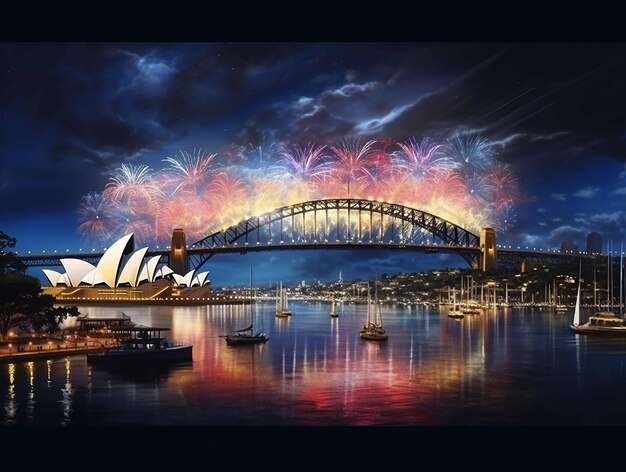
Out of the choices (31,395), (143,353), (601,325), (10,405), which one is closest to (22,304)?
(143,353)

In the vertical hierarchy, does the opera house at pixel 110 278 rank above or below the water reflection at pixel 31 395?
above

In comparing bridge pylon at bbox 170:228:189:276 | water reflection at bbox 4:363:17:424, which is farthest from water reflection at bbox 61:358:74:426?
bridge pylon at bbox 170:228:189:276

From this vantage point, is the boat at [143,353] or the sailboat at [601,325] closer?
the boat at [143,353]

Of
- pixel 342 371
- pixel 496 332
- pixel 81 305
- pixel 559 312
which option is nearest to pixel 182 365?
pixel 342 371

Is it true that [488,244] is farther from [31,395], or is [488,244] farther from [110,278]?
[31,395]

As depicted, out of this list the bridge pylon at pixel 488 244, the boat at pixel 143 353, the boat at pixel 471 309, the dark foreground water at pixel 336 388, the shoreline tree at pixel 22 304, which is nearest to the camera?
the dark foreground water at pixel 336 388

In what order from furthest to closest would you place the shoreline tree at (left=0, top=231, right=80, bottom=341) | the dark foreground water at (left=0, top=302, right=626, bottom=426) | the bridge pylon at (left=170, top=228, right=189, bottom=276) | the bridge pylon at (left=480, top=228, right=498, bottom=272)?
the bridge pylon at (left=480, top=228, right=498, bottom=272) → the bridge pylon at (left=170, top=228, right=189, bottom=276) → the shoreline tree at (left=0, top=231, right=80, bottom=341) → the dark foreground water at (left=0, top=302, right=626, bottom=426)

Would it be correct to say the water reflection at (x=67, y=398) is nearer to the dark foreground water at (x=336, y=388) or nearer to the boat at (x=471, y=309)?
the dark foreground water at (x=336, y=388)

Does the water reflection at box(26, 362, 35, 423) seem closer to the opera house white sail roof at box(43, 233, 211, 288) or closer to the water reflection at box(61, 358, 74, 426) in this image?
the water reflection at box(61, 358, 74, 426)

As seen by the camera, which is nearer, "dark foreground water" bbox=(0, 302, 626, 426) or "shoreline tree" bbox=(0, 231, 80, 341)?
"dark foreground water" bbox=(0, 302, 626, 426)

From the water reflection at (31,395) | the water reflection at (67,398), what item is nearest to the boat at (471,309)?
the water reflection at (67,398)
